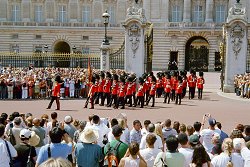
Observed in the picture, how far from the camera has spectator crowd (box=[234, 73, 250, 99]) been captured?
83.3 feet

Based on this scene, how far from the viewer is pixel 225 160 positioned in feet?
24.9

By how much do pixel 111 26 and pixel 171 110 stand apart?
38007mm

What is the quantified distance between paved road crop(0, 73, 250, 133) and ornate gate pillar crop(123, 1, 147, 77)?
2876mm

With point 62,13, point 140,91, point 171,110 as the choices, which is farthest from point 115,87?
point 62,13

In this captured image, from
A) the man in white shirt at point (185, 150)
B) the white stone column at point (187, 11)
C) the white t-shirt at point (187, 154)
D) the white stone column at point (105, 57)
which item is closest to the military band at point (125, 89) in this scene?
the white stone column at point (105, 57)

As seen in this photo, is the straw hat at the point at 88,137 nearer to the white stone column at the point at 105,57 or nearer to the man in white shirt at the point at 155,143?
the man in white shirt at the point at 155,143

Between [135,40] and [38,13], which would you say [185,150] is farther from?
[38,13]

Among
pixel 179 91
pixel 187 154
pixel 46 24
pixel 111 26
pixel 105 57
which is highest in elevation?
pixel 46 24

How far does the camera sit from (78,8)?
192 ft

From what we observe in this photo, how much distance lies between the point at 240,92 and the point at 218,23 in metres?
28.4

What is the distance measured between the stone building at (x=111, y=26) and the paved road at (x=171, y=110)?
94.6ft

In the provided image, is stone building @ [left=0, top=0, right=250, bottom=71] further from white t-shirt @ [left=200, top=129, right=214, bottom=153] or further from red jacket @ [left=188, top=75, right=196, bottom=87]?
white t-shirt @ [left=200, top=129, right=214, bottom=153]

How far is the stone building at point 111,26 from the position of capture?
53.9 meters

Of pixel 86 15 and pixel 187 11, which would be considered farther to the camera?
pixel 86 15
